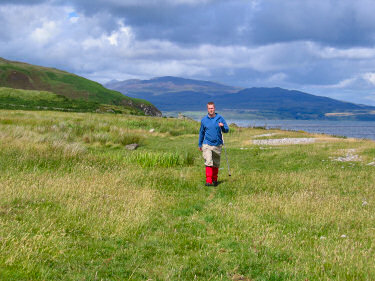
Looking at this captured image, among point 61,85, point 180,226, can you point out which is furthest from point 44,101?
point 180,226

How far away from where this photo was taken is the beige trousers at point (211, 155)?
12.9 m

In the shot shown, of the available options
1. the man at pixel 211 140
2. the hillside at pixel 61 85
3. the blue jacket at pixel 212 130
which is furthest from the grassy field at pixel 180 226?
the hillside at pixel 61 85

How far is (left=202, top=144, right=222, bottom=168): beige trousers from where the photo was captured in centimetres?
1288

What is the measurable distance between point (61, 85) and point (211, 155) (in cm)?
13376

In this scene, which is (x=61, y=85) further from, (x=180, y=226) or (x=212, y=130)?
(x=180, y=226)

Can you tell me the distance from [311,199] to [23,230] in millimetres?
7675

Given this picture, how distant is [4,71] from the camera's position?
13462 centimetres

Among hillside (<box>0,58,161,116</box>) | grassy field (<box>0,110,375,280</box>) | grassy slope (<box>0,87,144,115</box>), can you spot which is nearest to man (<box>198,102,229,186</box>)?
grassy field (<box>0,110,375,280</box>)

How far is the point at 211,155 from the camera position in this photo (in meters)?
13.0

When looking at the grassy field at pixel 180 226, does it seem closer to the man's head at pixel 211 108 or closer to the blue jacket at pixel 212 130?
the blue jacket at pixel 212 130

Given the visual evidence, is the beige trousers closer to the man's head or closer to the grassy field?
the grassy field

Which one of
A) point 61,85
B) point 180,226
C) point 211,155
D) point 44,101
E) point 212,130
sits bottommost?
point 180,226

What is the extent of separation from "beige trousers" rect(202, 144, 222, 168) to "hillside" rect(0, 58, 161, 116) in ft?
362

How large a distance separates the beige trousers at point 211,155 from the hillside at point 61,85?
362ft
